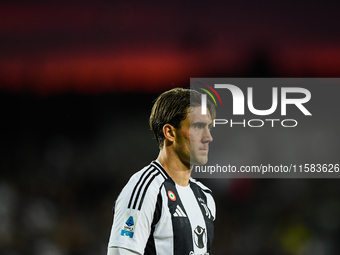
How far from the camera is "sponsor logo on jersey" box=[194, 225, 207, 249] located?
1883mm

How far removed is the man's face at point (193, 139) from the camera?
2000 mm

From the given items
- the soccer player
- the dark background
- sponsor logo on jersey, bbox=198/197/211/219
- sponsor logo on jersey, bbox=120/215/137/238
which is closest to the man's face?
the soccer player

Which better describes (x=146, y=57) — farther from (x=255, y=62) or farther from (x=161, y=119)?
(x=161, y=119)

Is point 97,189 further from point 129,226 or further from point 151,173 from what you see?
point 129,226

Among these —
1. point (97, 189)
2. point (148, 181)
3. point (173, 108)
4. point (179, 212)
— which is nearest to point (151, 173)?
point (148, 181)

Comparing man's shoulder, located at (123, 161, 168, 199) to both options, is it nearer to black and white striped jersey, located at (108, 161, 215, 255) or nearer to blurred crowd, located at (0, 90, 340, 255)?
black and white striped jersey, located at (108, 161, 215, 255)

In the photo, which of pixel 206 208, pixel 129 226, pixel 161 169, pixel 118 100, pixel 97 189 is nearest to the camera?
pixel 129 226

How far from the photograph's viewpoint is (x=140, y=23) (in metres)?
4.25

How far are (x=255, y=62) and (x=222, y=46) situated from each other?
0.42m

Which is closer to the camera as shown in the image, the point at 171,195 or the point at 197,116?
the point at 171,195

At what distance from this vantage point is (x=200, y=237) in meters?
1.91

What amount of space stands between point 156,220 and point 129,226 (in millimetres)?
127

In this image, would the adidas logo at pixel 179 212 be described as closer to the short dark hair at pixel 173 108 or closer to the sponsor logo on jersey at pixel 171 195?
the sponsor logo on jersey at pixel 171 195

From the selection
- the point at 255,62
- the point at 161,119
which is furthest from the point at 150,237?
the point at 255,62
